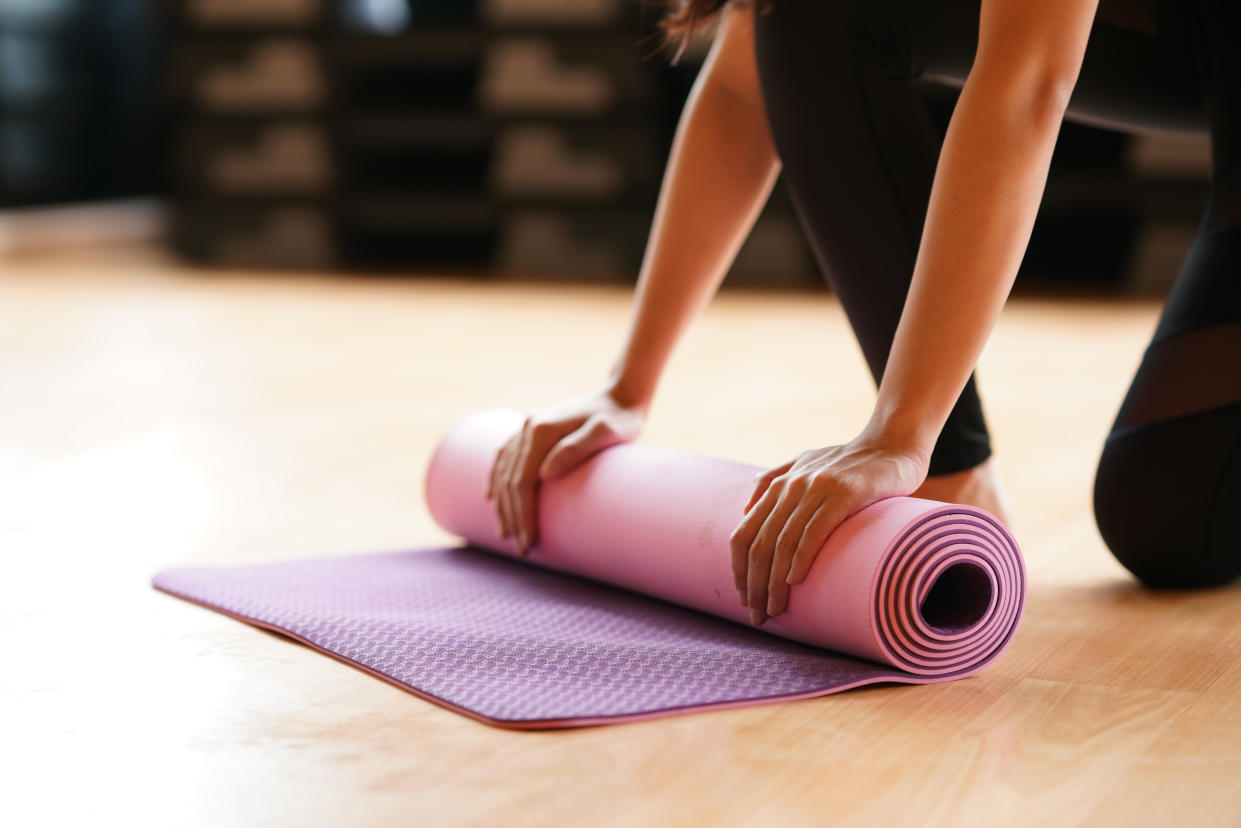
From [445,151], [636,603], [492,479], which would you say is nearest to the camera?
[636,603]

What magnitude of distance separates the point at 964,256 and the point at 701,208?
32cm

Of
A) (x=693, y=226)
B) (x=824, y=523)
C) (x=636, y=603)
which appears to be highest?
(x=693, y=226)

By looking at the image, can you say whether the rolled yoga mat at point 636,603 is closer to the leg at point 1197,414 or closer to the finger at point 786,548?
the finger at point 786,548

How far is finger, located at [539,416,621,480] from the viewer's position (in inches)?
42.9

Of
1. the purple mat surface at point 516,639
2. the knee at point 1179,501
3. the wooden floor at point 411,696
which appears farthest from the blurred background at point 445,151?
the purple mat surface at point 516,639

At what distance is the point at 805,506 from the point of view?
860 millimetres

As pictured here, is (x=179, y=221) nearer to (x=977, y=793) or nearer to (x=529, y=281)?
(x=529, y=281)

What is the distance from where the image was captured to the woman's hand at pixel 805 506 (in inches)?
33.8

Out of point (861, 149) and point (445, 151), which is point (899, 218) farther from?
point (445, 151)

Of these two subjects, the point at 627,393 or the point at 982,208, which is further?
the point at 627,393

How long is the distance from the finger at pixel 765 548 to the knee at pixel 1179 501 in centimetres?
35

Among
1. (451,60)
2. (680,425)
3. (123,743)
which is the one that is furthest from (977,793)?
(451,60)

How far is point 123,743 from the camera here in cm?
76

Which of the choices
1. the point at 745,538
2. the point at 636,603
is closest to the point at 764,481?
the point at 745,538
